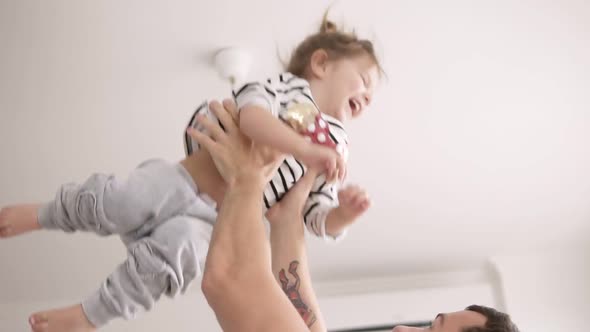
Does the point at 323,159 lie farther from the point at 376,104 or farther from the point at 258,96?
the point at 376,104

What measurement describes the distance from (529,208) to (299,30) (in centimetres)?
144

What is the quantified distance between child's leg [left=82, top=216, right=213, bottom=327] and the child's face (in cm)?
39

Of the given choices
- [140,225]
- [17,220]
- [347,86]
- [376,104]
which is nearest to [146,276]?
[140,225]

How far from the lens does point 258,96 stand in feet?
3.78

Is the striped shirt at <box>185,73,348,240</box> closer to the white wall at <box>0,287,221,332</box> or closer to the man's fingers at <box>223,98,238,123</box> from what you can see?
the man's fingers at <box>223,98,238,123</box>

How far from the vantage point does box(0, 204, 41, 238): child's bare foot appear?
1.13 metres

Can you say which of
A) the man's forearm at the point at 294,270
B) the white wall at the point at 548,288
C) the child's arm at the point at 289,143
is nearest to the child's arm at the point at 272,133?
the child's arm at the point at 289,143

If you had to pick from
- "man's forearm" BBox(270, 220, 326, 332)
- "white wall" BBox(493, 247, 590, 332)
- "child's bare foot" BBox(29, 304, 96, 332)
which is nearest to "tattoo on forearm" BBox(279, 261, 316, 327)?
"man's forearm" BBox(270, 220, 326, 332)

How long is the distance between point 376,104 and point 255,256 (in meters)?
1.15

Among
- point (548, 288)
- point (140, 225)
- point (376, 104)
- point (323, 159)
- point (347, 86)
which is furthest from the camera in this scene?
point (548, 288)

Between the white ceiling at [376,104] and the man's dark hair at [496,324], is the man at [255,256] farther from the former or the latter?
the white ceiling at [376,104]

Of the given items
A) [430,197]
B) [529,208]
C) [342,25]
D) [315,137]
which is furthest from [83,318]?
[529,208]

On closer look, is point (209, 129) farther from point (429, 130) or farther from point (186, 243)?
point (429, 130)

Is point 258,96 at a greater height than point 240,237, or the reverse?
point 258,96
